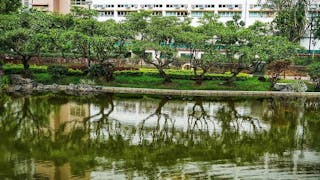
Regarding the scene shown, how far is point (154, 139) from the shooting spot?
18297 millimetres

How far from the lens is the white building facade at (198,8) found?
59.4 m

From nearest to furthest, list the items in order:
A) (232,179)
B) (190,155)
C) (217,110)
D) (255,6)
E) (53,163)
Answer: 1. (232,179)
2. (53,163)
3. (190,155)
4. (217,110)
5. (255,6)

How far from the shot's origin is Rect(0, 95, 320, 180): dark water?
14.2 meters

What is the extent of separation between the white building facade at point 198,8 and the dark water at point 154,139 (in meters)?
33.1

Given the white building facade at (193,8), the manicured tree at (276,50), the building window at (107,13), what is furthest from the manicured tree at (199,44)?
the building window at (107,13)

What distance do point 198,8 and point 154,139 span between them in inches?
1780

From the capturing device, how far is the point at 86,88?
31.5 meters

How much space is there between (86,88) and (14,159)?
1690cm

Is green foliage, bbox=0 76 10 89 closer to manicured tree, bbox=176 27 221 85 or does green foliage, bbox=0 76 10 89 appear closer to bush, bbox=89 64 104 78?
bush, bbox=89 64 104 78

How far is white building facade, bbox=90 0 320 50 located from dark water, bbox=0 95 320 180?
33085mm

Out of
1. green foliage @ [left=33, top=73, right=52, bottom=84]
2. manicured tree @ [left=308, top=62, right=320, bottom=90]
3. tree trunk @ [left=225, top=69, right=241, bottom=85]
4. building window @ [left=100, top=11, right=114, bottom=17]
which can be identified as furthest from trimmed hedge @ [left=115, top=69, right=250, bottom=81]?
building window @ [left=100, top=11, right=114, bottom=17]

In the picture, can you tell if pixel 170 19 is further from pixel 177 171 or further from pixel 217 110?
pixel 177 171

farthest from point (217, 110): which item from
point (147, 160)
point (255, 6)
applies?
point (255, 6)

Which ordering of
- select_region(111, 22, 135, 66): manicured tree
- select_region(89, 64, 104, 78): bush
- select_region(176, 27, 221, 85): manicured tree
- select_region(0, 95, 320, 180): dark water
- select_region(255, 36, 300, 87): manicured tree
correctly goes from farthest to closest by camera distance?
select_region(89, 64, 104, 78): bush → select_region(111, 22, 135, 66): manicured tree → select_region(176, 27, 221, 85): manicured tree → select_region(255, 36, 300, 87): manicured tree → select_region(0, 95, 320, 180): dark water
